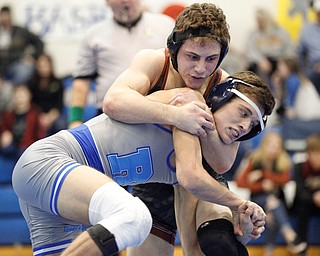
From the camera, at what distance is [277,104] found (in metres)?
8.69

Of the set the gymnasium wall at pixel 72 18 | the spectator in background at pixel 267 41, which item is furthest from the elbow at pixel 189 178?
the gymnasium wall at pixel 72 18

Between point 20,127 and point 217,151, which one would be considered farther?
point 20,127

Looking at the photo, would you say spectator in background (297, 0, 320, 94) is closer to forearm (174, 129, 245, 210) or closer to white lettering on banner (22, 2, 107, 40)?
white lettering on banner (22, 2, 107, 40)

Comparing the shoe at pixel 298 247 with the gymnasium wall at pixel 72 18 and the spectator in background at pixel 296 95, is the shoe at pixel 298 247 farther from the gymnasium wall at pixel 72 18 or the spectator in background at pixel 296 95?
the gymnasium wall at pixel 72 18

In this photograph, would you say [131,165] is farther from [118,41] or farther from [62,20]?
[62,20]

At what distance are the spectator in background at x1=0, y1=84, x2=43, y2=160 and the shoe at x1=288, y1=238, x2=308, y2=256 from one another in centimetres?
267

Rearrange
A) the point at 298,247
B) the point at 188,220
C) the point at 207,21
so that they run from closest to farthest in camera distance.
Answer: the point at 207,21, the point at 188,220, the point at 298,247

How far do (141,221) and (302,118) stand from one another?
224 inches

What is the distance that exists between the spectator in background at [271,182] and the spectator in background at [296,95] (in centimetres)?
111

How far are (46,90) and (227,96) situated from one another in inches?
199

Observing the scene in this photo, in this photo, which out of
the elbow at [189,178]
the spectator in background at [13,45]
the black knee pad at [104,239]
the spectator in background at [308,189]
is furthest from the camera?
the spectator in background at [13,45]

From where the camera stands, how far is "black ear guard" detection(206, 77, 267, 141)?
3.51m

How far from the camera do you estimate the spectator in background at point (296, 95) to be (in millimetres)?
8609

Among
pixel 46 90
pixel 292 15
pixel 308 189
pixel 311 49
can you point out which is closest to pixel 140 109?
pixel 308 189
